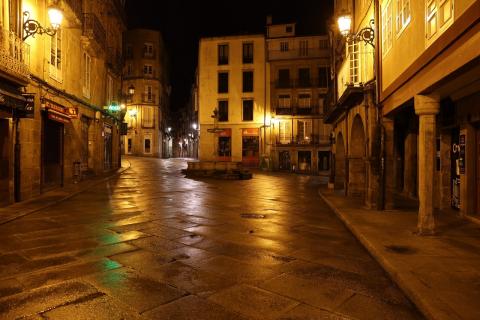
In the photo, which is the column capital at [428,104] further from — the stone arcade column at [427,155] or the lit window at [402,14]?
the lit window at [402,14]

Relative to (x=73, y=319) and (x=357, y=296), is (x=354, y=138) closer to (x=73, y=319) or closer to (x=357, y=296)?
(x=357, y=296)

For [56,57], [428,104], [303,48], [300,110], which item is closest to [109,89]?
[56,57]

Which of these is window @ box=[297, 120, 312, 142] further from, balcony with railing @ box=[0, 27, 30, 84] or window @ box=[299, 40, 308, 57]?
balcony with railing @ box=[0, 27, 30, 84]

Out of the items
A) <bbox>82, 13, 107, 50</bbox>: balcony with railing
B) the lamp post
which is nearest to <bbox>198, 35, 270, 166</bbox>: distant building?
<bbox>82, 13, 107, 50</bbox>: balcony with railing

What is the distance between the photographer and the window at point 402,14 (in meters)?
9.45

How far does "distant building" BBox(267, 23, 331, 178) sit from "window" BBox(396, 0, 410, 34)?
1245 inches

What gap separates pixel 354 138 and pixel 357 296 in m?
11.4

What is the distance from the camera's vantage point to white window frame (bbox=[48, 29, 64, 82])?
55.0 feet

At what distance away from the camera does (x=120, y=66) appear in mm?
32656

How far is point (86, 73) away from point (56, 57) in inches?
207

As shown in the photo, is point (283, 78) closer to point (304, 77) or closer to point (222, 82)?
point (304, 77)

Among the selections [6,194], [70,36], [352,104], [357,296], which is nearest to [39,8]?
[70,36]

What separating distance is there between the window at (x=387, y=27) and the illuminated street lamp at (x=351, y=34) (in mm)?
400

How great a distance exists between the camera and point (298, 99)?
43188 millimetres
